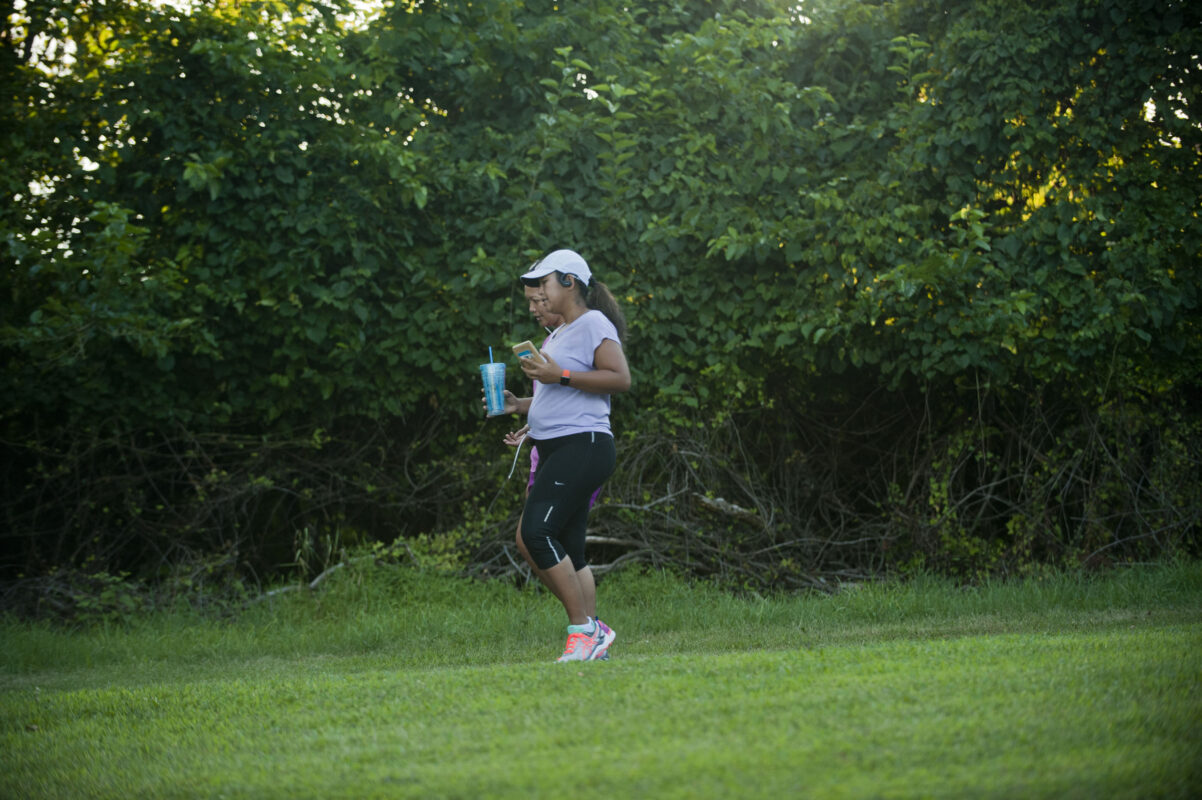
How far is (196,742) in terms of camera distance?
13.3ft

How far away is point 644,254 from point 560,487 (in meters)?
3.42

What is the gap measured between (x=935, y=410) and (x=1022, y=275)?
1.33m

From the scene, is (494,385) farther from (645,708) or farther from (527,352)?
(645,708)

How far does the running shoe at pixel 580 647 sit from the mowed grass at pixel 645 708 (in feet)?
0.64

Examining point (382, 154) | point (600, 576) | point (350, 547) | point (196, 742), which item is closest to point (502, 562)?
point (600, 576)

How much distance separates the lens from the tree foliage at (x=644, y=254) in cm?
766

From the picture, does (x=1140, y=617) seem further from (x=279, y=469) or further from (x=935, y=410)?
(x=279, y=469)

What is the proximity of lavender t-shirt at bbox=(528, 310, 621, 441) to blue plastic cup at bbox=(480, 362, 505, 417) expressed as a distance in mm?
241

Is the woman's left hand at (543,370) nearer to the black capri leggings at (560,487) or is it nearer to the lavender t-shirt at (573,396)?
the lavender t-shirt at (573,396)

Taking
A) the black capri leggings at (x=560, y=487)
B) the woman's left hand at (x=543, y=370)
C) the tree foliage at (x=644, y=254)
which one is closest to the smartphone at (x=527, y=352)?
the woman's left hand at (x=543, y=370)

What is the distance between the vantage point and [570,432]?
5.26 meters

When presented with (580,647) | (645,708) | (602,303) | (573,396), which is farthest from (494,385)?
(645,708)

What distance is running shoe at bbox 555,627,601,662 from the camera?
522cm

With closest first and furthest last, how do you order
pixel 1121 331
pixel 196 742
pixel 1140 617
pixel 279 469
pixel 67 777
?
pixel 67 777 < pixel 196 742 < pixel 1140 617 < pixel 1121 331 < pixel 279 469
